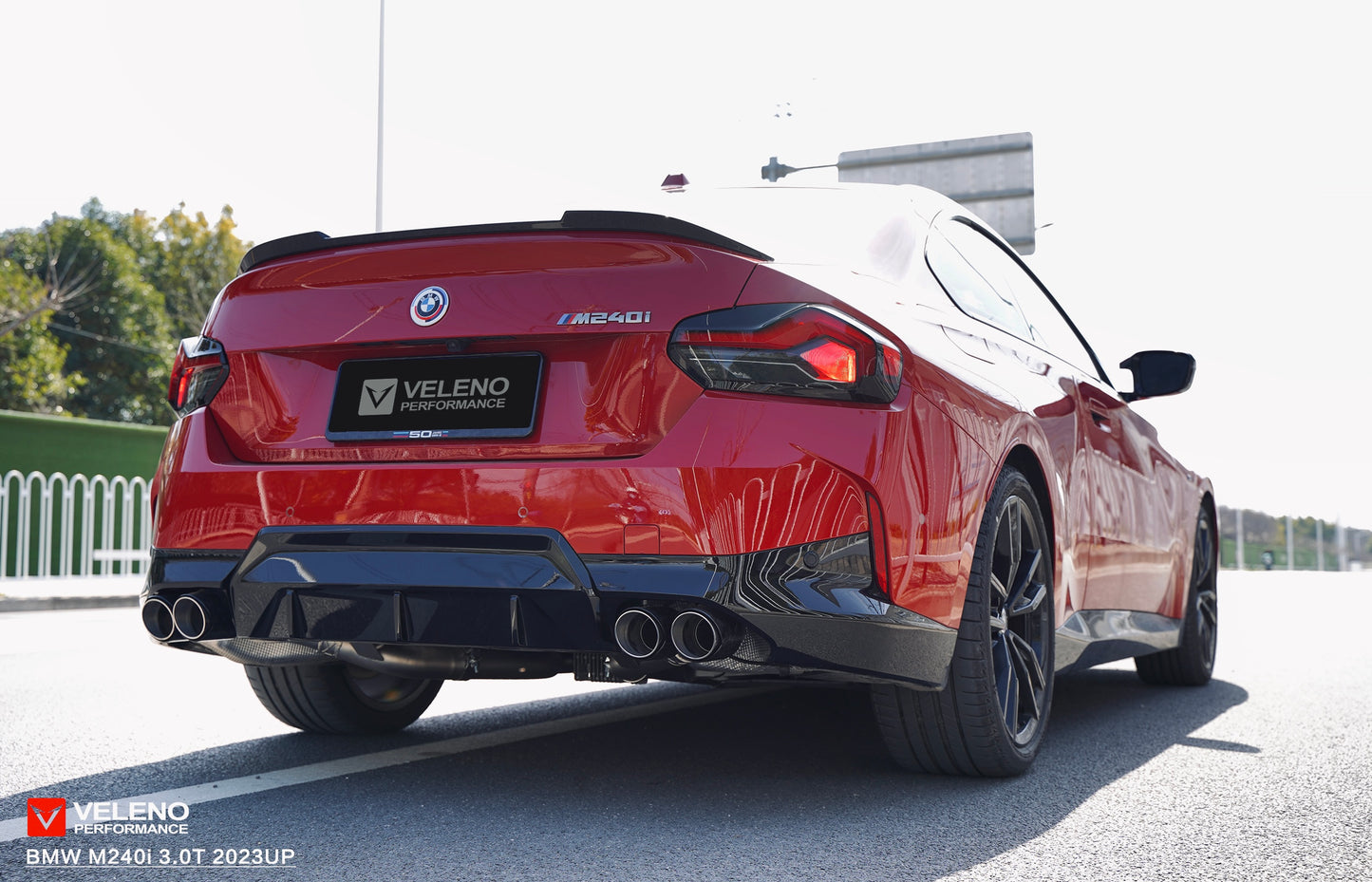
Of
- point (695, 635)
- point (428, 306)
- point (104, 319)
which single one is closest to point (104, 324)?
point (104, 319)

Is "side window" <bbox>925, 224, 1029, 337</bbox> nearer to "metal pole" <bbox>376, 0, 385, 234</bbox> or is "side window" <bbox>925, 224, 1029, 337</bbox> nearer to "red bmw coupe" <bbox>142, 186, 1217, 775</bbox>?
"red bmw coupe" <bbox>142, 186, 1217, 775</bbox>

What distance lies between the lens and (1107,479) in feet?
15.3

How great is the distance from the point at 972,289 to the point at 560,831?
204 centimetres

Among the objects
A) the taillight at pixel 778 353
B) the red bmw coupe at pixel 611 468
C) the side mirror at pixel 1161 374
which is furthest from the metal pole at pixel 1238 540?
the taillight at pixel 778 353

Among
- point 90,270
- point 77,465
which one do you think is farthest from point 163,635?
point 90,270

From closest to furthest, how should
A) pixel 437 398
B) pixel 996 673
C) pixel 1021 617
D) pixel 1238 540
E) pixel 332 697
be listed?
1. pixel 437 398
2. pixel 996 673
3. pixel 1021 617
4. pixel 332 697
5. pixel 1238 540

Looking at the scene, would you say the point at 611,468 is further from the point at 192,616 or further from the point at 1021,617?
the point at 1021,617

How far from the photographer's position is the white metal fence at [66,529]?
582 inches

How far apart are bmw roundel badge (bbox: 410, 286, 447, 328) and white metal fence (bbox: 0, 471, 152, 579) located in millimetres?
12819

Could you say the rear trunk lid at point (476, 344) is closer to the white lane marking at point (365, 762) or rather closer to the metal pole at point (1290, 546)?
the white lane marking at point (365, 762)

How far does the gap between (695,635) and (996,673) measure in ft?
3.53

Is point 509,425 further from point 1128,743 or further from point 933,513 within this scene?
point 1128,743

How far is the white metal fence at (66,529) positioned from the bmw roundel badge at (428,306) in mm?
12819

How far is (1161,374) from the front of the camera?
539 cm
